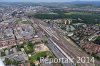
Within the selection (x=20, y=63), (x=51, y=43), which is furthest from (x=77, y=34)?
(x=20, y=63)

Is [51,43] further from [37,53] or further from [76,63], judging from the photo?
[76,63]

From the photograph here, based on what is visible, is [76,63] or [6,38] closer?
[76,63]

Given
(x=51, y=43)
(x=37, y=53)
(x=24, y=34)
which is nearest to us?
(x=37, y=53)

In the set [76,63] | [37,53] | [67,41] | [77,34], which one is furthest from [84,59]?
[77,34]

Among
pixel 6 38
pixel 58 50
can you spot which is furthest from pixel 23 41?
pixel 58 50

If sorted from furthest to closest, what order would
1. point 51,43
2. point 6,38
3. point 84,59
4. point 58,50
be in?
point 6,38 < point 51,43 < point 58,50 < point 84,59

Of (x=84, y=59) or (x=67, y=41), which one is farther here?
(x=67, y=41)

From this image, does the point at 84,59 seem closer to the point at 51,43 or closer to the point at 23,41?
the point at 51,43

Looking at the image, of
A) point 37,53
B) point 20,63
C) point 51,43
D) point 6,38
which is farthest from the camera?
point 6,38

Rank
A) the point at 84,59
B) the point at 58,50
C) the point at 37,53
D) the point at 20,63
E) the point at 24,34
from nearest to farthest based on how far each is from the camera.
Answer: the point at 20,63 → the point at 84,59 → the point at 37,53 → the point at 58,50 → the point at 24,34
